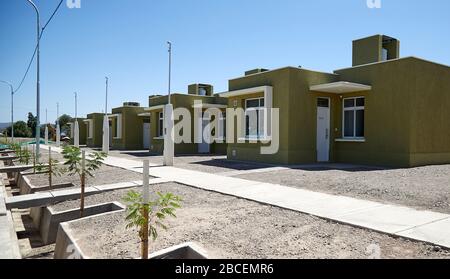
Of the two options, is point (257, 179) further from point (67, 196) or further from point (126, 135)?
point (126, 135)

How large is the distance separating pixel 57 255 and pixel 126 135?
914 inches

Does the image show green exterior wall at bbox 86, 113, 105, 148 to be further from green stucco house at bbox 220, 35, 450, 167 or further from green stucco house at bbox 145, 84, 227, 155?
green stucco house at bbox 220, 35, 450, 167

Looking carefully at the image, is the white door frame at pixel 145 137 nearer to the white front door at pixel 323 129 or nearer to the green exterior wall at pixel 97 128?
the green exterior wall at pixel 97 128

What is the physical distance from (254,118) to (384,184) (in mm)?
7484

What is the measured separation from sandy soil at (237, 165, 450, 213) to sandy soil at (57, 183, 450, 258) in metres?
2.42

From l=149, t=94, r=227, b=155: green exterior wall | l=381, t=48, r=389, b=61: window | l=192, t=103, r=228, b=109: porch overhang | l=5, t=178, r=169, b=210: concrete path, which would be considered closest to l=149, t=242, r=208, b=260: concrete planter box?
l=5, t=178, r=169, b=210: concrete path

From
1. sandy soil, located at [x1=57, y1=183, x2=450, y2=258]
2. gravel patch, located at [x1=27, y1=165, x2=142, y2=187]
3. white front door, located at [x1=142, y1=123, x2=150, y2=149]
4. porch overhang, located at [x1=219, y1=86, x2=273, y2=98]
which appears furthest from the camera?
white front door, located at [x1=142, y1=123, x2=150, y2=149]

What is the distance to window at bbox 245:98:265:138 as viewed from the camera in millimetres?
14750

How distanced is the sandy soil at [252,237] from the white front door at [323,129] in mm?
9175

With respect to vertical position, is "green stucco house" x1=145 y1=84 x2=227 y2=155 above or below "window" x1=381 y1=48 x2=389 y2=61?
below

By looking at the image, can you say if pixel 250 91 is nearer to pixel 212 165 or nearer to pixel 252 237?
pixel 212 165

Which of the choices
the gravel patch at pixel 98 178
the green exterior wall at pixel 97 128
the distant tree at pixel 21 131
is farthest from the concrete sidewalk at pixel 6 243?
the distant tree at pixel 21 131

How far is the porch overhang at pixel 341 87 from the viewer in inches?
517

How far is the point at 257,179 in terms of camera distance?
988cm
